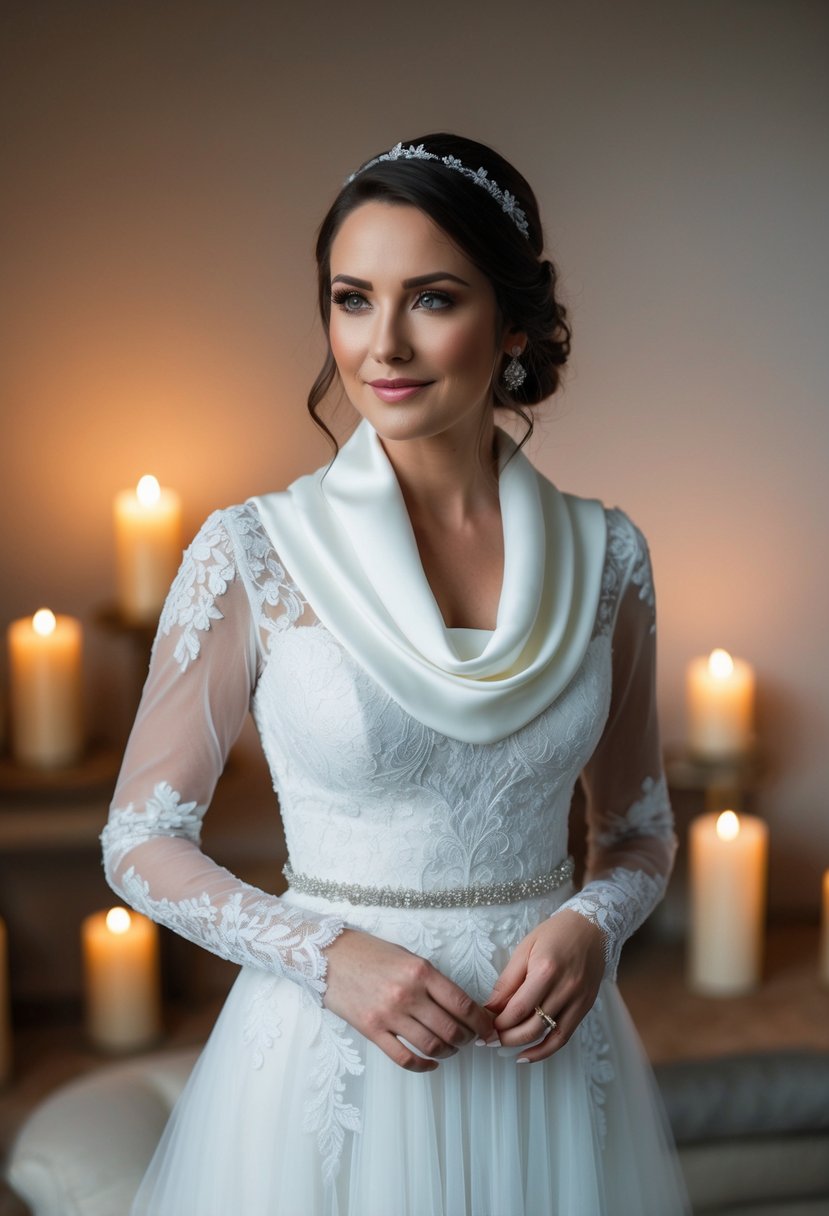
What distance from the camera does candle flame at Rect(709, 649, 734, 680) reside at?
7.53ft

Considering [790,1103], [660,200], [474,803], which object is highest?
[660,200]

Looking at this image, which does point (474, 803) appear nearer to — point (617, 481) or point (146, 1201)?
point (146, 1201)

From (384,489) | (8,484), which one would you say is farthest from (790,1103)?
(8,484)

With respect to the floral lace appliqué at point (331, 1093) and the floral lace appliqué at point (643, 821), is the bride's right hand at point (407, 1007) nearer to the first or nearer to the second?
the floral lace appliqué at point (331, 1093)

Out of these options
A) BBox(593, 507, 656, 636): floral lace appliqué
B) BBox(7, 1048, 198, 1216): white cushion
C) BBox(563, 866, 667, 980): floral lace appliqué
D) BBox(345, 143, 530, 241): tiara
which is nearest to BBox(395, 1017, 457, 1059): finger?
BBox(563, 866, 667, 980): floral lace appliqué

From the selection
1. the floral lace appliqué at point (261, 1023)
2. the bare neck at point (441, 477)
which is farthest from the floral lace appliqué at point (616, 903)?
the bare neck at point (441, 477)

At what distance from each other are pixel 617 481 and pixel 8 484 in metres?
1.02

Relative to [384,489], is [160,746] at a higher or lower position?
lower

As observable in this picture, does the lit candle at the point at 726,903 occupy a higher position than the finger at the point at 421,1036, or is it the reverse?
the finger at the point at 421,1036

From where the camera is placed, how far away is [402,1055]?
3.88ft

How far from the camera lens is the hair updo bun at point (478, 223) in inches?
52.1

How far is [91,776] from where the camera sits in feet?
7.14

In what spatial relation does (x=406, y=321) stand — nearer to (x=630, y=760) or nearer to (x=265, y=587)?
(x=265, y=587)

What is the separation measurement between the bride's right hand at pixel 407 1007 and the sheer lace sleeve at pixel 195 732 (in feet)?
0.28
